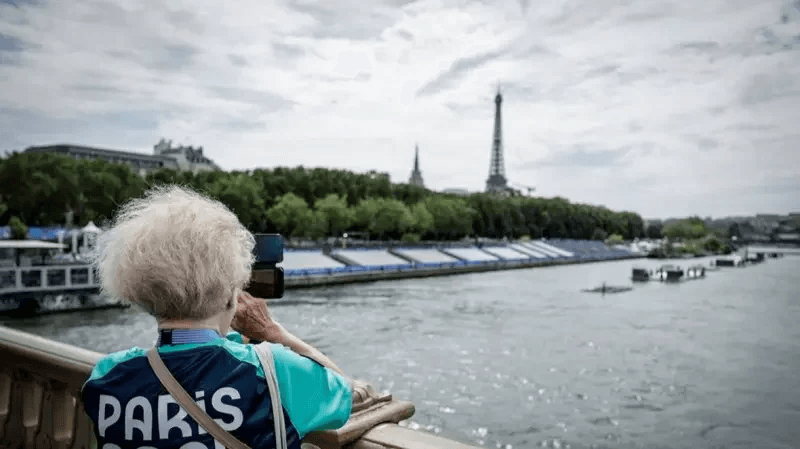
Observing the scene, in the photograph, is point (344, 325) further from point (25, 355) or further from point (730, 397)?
point (25, 355)

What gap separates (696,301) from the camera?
34531mm

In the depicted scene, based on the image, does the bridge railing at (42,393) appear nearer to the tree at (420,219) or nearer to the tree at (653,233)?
the tree at (420,219)

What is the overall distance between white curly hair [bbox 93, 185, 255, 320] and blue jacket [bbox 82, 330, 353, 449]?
6 centimetres

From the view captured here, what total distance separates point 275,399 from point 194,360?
6.2 inches

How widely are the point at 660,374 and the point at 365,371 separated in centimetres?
751

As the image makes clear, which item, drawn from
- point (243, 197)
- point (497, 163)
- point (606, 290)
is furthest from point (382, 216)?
point (497, 163)

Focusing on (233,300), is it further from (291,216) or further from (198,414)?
(291,216)

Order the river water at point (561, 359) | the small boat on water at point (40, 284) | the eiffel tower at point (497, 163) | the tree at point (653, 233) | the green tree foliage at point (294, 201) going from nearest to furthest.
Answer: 1. the river water at point (561, 359)
2. the small boat on water at point (40, 284)
3. the green tree foliage at point (294, 201)
4. the tree at point (653, 233)
5. the eiffel tower at point (497, 163)

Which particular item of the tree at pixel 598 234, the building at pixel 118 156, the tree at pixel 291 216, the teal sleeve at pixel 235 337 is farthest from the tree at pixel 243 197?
the tree at pixel 598 234

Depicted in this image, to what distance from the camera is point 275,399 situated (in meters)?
1.13

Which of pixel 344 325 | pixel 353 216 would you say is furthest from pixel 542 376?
pixel 353 216

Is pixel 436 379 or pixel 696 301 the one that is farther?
pixel 696 301

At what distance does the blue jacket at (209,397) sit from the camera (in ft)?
3.68

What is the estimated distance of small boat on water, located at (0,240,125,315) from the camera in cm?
2481
